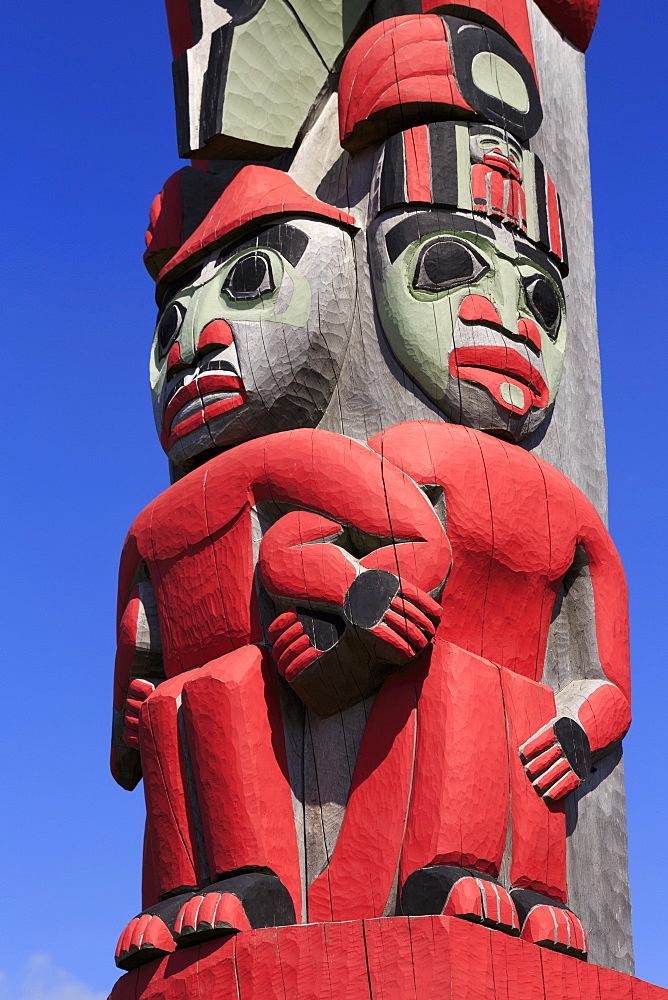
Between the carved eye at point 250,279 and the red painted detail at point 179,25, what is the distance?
1.74 metres

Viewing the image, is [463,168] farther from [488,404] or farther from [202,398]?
[202,398]

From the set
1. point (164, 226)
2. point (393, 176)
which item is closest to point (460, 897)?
point (393, 176)

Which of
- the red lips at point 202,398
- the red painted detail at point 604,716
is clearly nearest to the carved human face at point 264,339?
the red lips at point 202,398

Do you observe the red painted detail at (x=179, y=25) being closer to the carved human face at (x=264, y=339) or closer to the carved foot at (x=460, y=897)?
the carved human face at (x=264, y=339)

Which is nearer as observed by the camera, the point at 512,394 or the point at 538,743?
the point at 538,743

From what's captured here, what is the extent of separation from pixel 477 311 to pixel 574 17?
2.11m

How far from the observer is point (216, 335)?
527 cm

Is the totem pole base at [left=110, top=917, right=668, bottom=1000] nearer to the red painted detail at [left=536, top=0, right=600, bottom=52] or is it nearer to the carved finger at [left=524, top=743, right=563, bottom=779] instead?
the carved finger at [left=524, top=743, right=563, bottom=779]

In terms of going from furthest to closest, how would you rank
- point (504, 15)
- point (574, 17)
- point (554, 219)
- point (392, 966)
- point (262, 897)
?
1. point (574, 17)
2. point (504, 15)
3. point (554, 219)
4. point (262, 897)
5. point (392, 966)

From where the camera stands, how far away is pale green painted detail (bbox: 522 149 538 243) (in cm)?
539

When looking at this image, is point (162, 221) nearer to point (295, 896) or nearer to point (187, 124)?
point (187, 124)

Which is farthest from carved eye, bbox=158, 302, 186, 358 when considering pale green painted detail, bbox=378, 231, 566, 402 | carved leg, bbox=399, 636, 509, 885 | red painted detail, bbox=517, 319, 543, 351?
carved leg, bbox=399, 636, 509, 885

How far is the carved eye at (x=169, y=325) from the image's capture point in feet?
18.0

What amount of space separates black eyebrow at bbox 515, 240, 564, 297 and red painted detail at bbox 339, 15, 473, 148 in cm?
54
